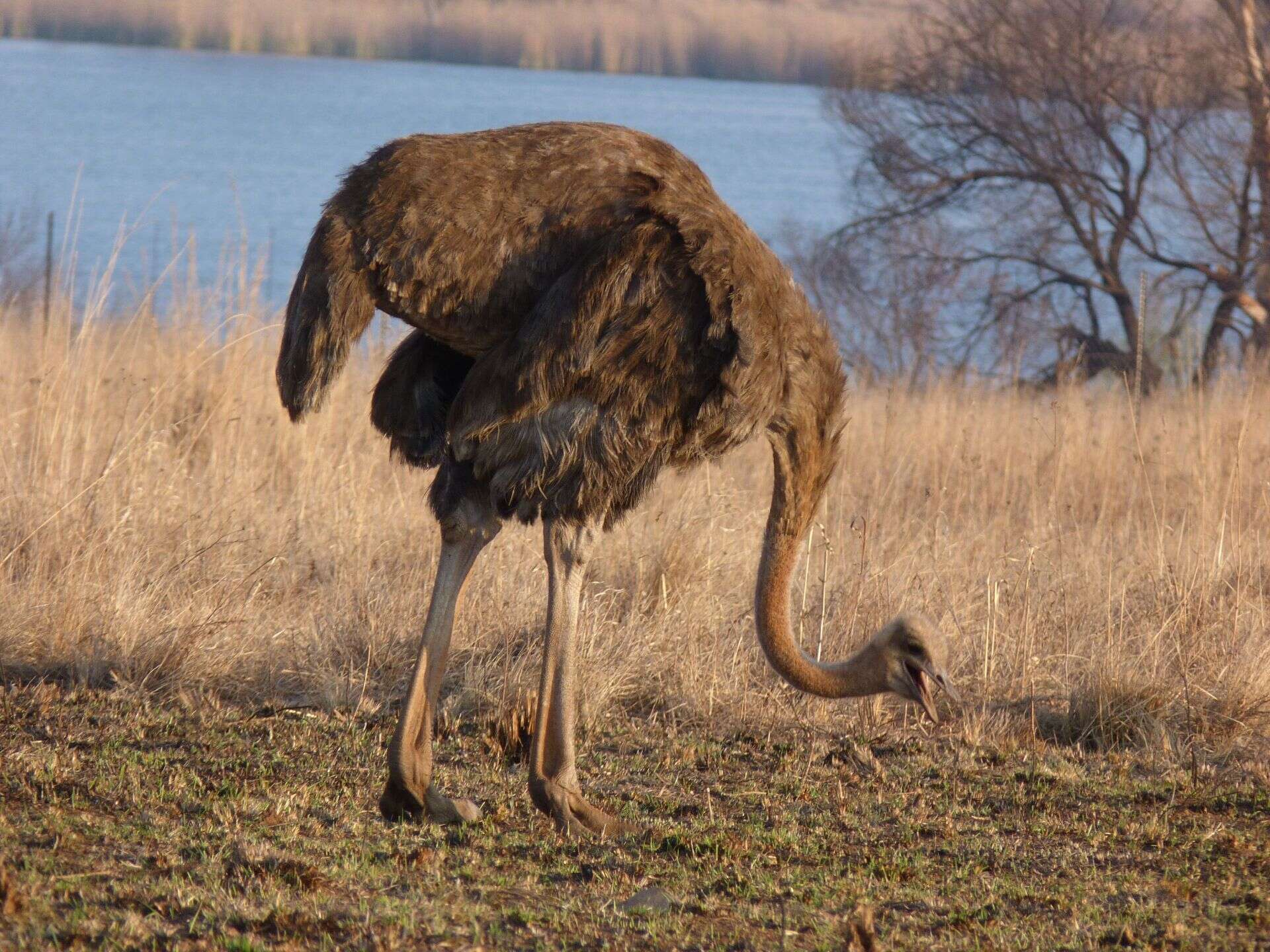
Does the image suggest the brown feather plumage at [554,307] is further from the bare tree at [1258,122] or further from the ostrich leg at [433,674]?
the bare tree at [1258,122]

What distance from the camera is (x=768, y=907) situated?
13.5ft

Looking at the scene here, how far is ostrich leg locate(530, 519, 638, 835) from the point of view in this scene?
181 inches

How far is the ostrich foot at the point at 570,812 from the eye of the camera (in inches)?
181

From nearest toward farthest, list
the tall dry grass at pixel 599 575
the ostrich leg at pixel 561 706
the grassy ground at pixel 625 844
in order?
the grassy ground at pixel 625 844 < the ostrich leg at pixel 561 706 < the tall dry grass at pixel 599 575

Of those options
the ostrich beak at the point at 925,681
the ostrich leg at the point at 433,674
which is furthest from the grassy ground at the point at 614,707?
the ostrich beak at the point at 925,681

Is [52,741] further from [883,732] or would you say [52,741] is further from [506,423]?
[883,732]

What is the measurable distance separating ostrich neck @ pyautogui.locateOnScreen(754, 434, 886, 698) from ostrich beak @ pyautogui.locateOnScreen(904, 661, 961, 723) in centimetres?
9

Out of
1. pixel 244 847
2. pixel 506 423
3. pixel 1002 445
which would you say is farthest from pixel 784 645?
pixel 1002 445

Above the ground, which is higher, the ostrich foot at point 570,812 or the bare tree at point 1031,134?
the bare tree at point 1031,134

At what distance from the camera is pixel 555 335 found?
4305 millimetres

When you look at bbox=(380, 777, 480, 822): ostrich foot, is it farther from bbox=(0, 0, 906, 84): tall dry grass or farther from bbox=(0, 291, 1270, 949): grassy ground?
bbox=(0, 0, 906, 84): tall dry grass

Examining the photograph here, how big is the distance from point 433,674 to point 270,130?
51.3 metres

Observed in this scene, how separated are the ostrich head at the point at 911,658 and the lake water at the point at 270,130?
658 centimetres

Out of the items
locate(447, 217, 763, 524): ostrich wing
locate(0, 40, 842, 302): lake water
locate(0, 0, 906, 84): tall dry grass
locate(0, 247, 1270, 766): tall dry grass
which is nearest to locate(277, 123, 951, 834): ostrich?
locate(447, 217, 763, 524): ostrich wing
